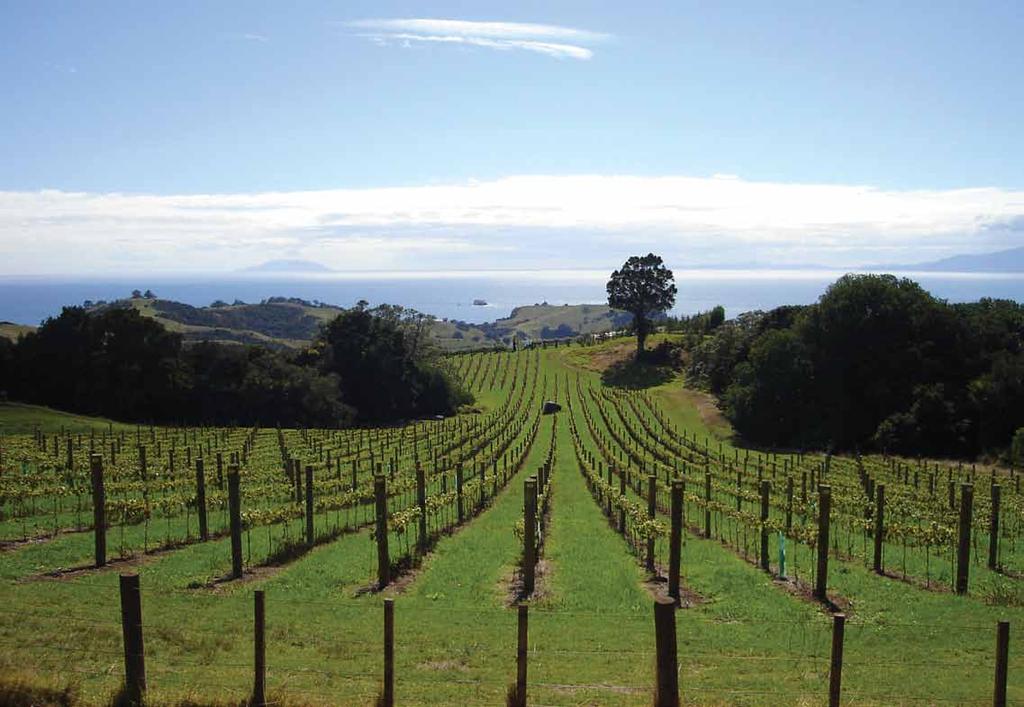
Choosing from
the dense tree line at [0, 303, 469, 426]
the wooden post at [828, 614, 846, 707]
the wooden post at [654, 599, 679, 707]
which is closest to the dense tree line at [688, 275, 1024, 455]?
the dense tree line at [0, 303, 469, 426]

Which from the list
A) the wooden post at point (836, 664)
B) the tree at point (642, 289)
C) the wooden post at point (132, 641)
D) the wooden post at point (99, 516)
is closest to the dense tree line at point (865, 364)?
the tree at point (642, 289)

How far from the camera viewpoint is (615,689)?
1025 centimetres

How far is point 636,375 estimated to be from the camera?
9638 centimetres

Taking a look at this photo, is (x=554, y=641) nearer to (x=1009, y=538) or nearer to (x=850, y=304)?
(x=1009, y=538)

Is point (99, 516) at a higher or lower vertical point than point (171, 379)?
higher

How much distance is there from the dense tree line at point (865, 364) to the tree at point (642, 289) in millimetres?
41163

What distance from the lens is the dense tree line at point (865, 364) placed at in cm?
5844

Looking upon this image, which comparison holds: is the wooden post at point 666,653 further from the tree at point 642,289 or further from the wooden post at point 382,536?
the tree at point 642,289

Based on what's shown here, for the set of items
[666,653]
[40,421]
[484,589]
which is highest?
[666,653]

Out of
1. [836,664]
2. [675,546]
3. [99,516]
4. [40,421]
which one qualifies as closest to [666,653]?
[836,664]

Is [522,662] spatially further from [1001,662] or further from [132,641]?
[1001,662]

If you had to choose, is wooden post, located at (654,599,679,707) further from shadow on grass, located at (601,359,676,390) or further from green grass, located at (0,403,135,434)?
shadow on grass, located at (601,359,676,390)

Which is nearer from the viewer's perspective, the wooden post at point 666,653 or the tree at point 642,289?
the wooden post at point 666,653

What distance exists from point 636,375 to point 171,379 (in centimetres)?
5218
